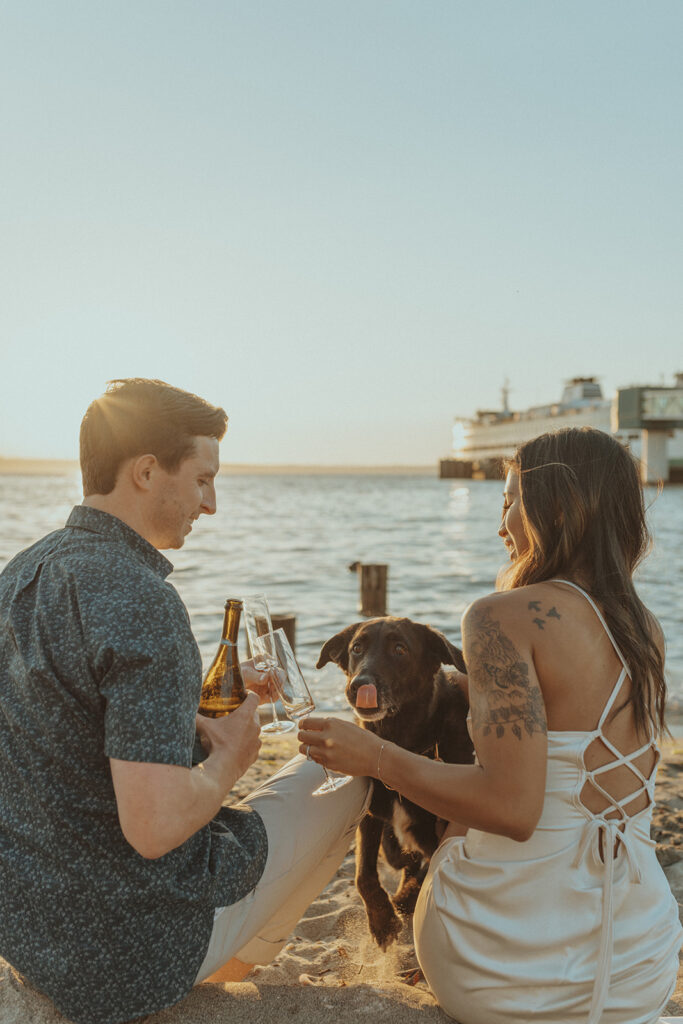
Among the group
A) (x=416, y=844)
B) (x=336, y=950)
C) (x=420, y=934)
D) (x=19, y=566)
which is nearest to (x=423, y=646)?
(x=416, y=844)

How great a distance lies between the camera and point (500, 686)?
2.23 metres

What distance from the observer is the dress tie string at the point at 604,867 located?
223cm

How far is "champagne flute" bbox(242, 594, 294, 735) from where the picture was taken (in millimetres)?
2881

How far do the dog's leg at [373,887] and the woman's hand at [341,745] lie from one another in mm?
1372

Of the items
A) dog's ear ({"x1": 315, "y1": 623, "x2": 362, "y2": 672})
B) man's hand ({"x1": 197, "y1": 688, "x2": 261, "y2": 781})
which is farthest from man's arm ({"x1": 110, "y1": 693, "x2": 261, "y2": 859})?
dog's ear ({"x1": 315, "y1": 623, "x2": 362, "y2": 672})

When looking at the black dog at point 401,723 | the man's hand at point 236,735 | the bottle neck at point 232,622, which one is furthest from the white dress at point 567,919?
the black dog at point 401,723

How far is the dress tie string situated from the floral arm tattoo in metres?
0.37

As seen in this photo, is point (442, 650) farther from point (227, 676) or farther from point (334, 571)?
point (334, 571)

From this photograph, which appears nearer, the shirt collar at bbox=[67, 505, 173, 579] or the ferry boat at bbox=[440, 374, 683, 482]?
the shirt collar at bbox=[67, 505, 173, 579]

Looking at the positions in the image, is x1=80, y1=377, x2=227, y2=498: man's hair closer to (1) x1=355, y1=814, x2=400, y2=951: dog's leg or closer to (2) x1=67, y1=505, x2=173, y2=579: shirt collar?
(2) x1=67, y1=505, x2=173, y2=579: shirt collar

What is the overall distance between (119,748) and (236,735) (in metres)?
0.50

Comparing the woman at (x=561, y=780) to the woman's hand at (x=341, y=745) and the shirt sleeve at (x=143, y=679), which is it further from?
the shirt sleeve at (x=143, y=679)

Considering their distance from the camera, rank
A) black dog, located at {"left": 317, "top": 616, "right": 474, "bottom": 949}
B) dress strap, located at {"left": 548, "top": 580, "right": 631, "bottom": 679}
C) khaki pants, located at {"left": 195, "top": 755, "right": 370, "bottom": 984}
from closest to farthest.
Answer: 1. dress strap, located at {"left": 548, "top": 580, "right": 631, "bottom": 679}
2. khaki pants, located at {"left": 195, "top": 755, "right": 370, "bottom": 984}
3. black dog, located at {"left": 317, "top": 616, "right": 474, "bottom": 949}

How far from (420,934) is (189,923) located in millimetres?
773
